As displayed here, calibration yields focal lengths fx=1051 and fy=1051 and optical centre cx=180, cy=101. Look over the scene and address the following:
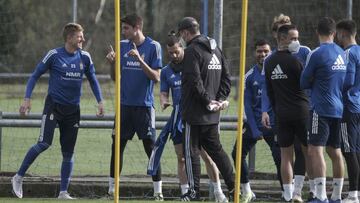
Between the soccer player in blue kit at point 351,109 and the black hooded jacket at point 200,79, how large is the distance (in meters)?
1.48

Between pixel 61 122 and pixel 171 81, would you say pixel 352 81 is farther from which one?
pixel 61 122

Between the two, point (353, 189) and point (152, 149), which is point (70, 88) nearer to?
point (152, 149)

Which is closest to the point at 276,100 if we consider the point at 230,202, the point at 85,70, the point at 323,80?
the point at 323,80

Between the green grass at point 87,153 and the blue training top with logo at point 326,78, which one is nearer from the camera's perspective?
the blue training top with logo at point 326,78

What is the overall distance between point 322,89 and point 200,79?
1399mm

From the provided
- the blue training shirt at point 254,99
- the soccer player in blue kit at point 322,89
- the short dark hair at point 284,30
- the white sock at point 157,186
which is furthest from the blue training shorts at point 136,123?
the soccer player in blue kit at point 322,89

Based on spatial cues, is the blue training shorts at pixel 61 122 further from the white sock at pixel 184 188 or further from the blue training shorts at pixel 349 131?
the blue training shorts at pixel 349 131

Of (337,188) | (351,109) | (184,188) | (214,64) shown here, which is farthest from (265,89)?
(184,188)

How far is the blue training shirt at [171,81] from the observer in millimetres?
13727

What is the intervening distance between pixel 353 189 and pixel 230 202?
5.01ft

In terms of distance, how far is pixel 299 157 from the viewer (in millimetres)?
13031

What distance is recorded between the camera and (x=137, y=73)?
45.2ft

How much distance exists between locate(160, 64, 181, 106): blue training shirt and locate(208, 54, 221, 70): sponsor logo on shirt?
1.34m

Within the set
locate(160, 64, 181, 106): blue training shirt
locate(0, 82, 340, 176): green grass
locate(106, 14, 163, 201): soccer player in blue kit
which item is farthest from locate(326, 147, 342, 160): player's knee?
locate(0, 82, 340, 176): green grass
